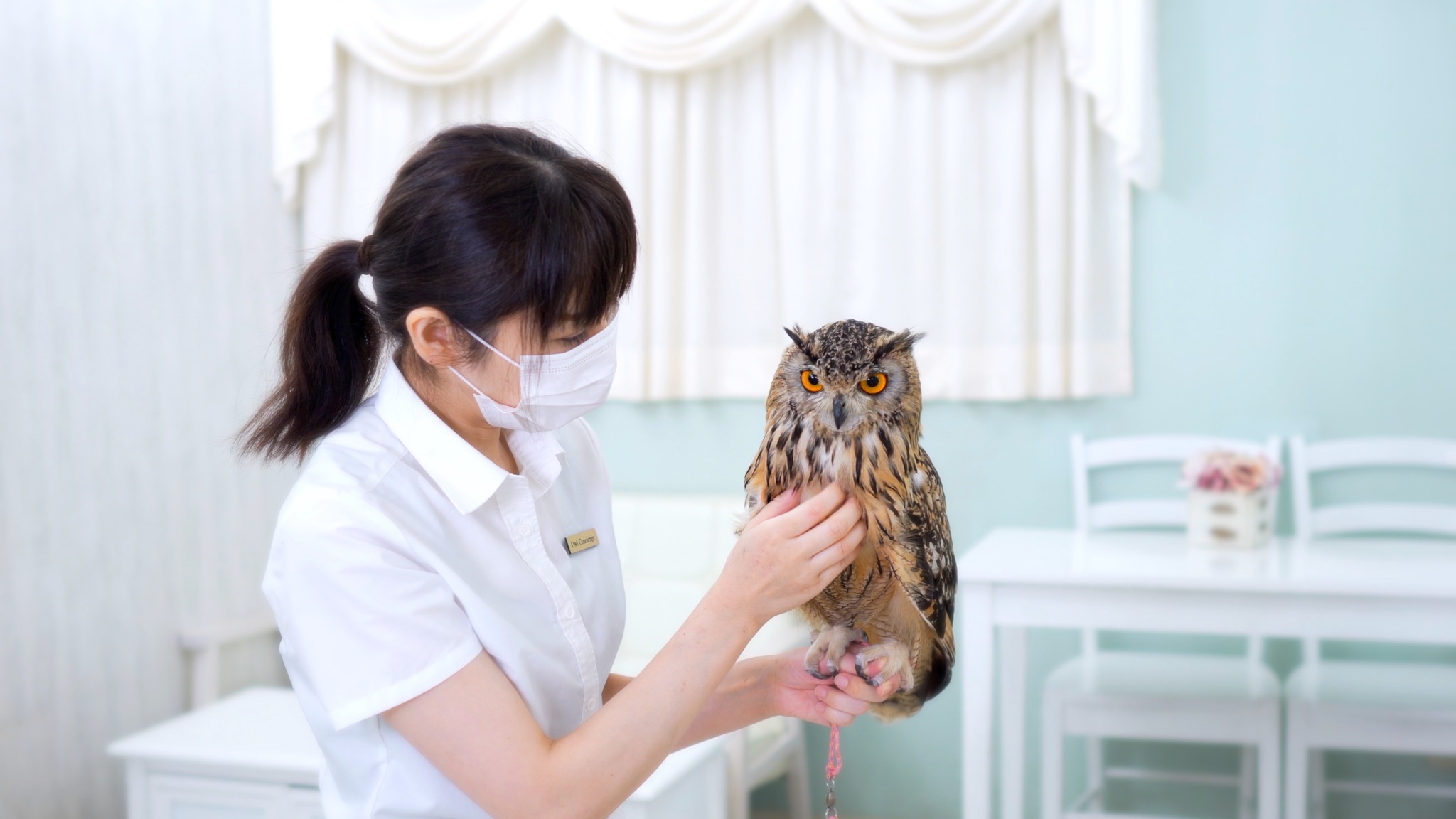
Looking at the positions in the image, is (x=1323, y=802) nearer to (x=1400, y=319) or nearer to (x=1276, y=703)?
(x=1276, y=703)

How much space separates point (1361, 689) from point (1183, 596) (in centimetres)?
61

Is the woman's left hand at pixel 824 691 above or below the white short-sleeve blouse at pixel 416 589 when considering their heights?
below

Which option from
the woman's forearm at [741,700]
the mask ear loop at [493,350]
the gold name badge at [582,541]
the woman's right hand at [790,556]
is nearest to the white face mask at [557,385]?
the mask ear loop at [493,350]

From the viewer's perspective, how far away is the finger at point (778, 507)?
1.03 meters

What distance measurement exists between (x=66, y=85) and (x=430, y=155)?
201 centimetres

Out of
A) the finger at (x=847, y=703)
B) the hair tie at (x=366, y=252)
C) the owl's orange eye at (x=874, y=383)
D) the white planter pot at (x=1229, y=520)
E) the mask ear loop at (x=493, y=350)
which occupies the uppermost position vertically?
the hair tie at (x=366, y=252)

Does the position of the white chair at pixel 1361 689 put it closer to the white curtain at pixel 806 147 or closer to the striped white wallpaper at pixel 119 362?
the white curtain at pixel 806 147

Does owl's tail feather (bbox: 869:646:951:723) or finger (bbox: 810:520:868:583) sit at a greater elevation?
finger (bbox: 810:520:868:583)

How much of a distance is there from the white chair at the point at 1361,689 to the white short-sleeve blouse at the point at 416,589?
167 cm

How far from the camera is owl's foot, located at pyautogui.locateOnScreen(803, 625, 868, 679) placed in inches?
45.1

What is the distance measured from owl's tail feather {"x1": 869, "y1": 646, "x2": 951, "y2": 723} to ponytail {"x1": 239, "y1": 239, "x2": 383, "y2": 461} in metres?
0.66

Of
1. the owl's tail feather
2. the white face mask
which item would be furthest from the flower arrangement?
the white face mask

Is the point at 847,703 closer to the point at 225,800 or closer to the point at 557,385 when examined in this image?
the point at 557,385

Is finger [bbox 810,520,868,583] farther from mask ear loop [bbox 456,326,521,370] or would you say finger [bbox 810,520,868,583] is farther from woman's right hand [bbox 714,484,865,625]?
mask ear loop [bbox 456,326,521,370]
